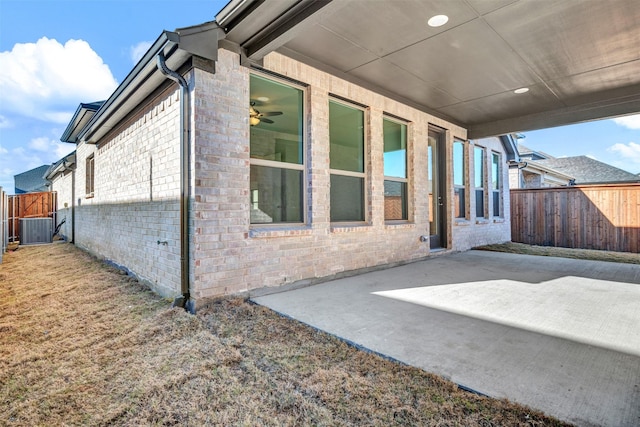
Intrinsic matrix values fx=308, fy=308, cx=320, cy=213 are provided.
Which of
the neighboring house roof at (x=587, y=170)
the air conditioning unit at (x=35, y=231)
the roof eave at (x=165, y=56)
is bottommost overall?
the air conditioning unit at (x=35, y=231)

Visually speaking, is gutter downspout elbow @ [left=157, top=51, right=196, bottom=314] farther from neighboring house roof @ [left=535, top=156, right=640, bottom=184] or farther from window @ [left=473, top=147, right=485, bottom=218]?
neighboring house roof @ [left=535, top=156, right=640, bottom=184]

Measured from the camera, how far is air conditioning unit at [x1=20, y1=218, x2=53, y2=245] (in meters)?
10.4

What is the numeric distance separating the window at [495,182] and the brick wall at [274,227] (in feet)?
13.9

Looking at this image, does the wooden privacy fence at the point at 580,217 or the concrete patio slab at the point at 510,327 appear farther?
the wooden privacy fence at the point at 580,217

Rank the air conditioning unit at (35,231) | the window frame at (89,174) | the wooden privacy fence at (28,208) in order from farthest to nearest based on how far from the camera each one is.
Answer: the wooden privacy fence at (28,208) < the air conditioning unit at (35,231) < the window frame at (89,174)

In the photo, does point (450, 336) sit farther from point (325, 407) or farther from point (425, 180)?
point (425, 180)

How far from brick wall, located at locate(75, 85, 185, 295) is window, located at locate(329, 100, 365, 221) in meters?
2.24

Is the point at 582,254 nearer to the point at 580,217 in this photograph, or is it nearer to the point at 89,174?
the point at 580,217

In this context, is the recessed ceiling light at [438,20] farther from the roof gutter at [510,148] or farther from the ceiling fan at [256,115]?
the roof gutter at [510,148]

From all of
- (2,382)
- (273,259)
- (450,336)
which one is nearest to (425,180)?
(273,259)

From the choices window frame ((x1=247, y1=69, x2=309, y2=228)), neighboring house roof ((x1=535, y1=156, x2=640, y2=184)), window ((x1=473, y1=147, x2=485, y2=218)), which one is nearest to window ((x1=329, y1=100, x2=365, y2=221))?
window frame ((x1=247, y1=69, x2=309, y2=228))

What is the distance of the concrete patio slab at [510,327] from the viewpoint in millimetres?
1720

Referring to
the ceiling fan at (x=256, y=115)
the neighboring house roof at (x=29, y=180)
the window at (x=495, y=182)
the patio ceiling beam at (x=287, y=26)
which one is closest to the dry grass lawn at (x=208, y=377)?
the ceiling fan at (x=256, y=115)

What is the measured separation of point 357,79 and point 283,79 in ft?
4.53
